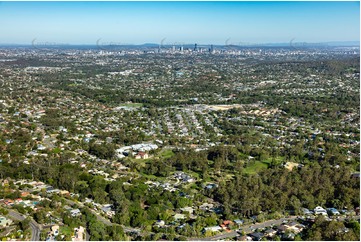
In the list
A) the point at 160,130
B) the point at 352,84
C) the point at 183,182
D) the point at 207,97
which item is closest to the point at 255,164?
the point at 183,182

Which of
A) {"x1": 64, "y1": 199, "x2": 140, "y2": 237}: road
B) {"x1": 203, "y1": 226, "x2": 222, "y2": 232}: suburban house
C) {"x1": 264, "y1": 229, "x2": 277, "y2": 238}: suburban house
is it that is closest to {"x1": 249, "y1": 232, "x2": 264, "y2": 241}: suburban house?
{"x1": 264, "y1": 229, "x2": 277, "y2": 238}: suburban house

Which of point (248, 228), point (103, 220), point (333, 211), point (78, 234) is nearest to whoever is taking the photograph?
point (78, 234)

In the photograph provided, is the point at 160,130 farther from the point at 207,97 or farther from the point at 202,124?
the point at 207,97

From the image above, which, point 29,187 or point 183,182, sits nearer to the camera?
point 29,187

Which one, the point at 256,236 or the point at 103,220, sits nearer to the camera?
the point at 256,236

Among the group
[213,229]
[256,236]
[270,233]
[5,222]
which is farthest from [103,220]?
[270,233]

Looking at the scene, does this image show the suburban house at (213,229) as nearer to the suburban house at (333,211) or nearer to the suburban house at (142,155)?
the suburban house at (333,211)

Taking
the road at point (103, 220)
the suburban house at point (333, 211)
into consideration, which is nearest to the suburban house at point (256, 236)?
the suburban house at point (333, 211)

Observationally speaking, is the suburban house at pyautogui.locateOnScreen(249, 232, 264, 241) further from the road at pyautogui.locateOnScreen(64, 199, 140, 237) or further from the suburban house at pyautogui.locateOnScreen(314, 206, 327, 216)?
the road at pyautogui.locateOnScreen(64, 199, 140, 237)

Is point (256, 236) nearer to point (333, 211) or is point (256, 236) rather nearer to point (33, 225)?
point (333, 211)
